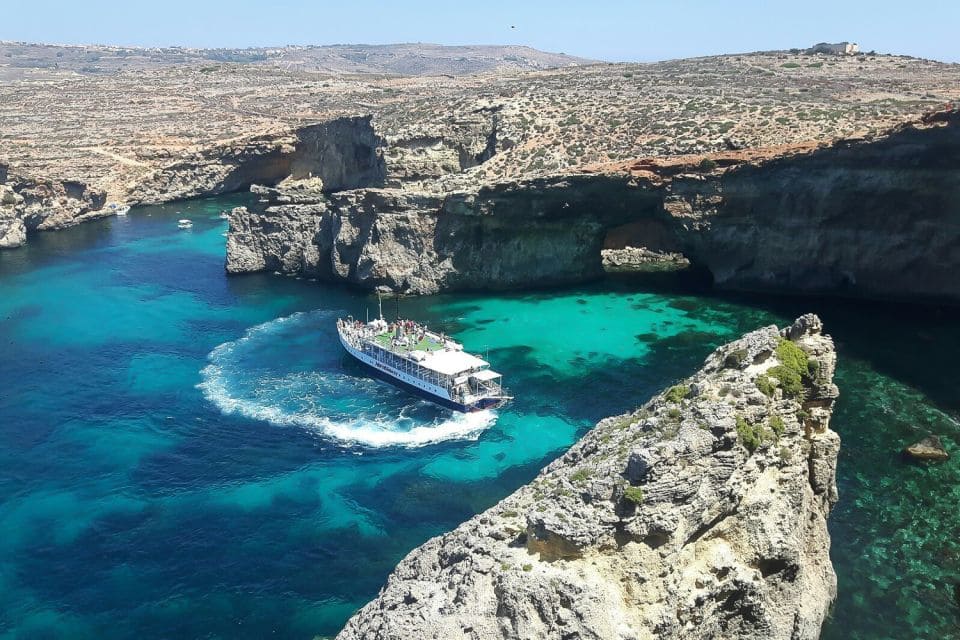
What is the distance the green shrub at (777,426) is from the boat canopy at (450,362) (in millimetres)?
27720

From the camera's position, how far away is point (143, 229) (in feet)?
332

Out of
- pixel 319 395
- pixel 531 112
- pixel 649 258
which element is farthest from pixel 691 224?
pixel 319 395

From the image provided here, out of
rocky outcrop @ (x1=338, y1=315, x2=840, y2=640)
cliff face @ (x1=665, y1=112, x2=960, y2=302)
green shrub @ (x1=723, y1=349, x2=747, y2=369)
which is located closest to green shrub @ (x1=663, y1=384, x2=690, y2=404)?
rocky outcrop @ (x1=338, y1=315, x2=840, y2=640)

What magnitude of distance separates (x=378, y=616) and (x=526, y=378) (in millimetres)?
34633

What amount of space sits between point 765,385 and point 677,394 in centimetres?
262

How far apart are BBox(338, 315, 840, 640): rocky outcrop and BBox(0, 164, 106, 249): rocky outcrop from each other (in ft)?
297

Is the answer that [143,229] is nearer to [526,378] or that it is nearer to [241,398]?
[241,398]

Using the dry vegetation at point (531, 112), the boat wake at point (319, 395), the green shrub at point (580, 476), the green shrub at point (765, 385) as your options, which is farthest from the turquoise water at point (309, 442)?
the dry vegetation at point (531, 112)

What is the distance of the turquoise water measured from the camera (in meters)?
32.2

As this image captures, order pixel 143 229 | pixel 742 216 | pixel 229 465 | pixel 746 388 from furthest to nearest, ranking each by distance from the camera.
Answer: pixel 143 229 → pixel 742 216 → pixel 229 465 → pixel 746 388

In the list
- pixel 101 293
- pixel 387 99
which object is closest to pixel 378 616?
→ pixel 101 293

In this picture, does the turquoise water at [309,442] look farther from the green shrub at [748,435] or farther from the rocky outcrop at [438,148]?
the rocky outcrop at [438,148]

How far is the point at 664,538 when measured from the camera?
19062mm

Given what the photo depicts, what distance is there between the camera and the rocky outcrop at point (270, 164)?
101 m
